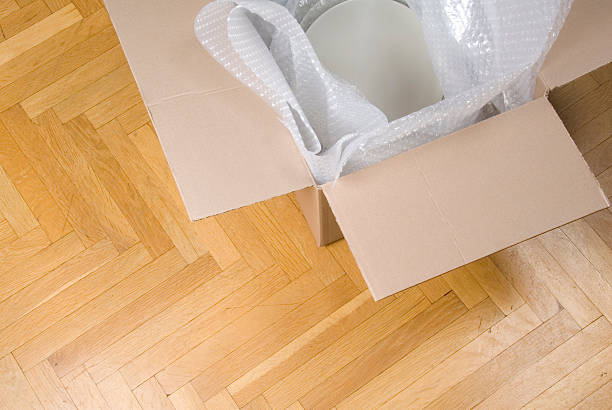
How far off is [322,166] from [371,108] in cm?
10

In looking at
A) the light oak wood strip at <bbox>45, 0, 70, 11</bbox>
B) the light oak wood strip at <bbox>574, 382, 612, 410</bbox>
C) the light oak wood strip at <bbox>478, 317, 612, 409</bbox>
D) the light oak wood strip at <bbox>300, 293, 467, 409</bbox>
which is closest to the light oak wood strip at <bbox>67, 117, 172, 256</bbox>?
the light oak wood strip at <bbox>45, 0, 70, 11</bbox>

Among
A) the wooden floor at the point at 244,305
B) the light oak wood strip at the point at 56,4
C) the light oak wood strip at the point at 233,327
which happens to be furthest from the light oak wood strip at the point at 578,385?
the light oak wood strip at the point at 56,4

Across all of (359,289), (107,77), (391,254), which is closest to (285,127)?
(391,254)

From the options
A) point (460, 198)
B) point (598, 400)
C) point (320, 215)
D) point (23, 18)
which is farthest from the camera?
point (23, 18)

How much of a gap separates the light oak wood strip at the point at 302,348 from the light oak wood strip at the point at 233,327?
0.04 meters

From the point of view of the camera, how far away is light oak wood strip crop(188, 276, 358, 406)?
0.88 m

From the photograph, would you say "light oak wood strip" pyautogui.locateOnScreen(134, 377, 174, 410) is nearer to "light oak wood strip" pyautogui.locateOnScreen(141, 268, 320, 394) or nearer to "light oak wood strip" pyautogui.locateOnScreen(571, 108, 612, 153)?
Result: "light oak wood strip" pyautogui.locateOnScreen(141, 268, 320, 394)

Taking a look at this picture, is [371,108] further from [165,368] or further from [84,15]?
[84,15]

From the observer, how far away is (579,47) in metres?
0.60

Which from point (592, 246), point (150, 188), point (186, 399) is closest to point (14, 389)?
point (186, 399)

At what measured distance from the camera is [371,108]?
0.62 metres

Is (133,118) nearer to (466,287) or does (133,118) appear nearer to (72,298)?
(72,298)

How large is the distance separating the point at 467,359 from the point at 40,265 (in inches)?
27.2

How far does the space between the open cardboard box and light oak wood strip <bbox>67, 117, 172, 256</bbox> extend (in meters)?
0.39
